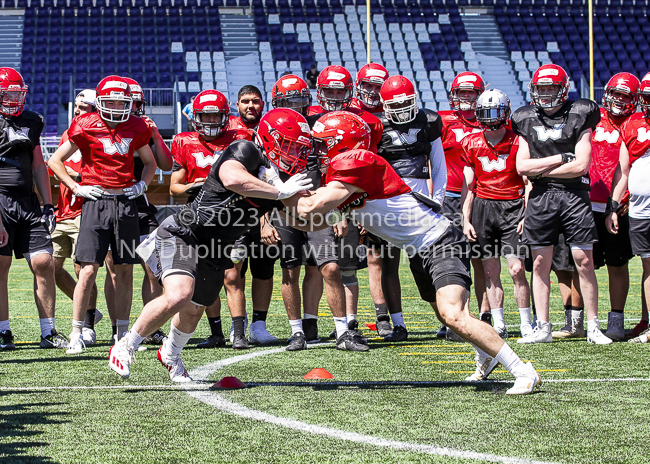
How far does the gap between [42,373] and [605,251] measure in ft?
15.0

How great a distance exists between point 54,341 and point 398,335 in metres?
2.74

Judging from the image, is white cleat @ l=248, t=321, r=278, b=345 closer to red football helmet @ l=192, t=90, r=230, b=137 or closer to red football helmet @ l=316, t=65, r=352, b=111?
red football helmet @ l=192, t=90, r=230, b=137

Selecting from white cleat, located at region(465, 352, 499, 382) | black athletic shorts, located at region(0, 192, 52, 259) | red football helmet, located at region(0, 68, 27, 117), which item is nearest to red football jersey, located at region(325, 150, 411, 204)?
white cleat, located at region(465, 352, 499, 382)

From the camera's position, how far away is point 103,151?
6.16 metres

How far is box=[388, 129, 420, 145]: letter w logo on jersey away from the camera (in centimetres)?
623

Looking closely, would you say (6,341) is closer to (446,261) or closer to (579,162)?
(446,261)

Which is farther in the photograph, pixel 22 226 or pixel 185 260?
pixel 22 226

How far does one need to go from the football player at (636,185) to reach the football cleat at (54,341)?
4.44 m

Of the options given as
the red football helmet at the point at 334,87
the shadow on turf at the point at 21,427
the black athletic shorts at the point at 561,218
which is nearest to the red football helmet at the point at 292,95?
the red football helmet at the point at 334,87

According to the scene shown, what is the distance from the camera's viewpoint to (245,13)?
27234 millimetres

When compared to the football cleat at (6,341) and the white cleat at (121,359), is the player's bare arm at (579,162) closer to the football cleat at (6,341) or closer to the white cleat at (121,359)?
the white cleat at (121,359)

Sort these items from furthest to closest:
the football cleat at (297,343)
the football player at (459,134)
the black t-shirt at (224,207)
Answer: the football player at (459,134)
the football cleat at (297,343)
the black t-shirt at (224,207)

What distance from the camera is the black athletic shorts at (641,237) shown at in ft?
20.5

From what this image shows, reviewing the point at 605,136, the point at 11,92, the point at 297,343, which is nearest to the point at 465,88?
the point at 605,136
